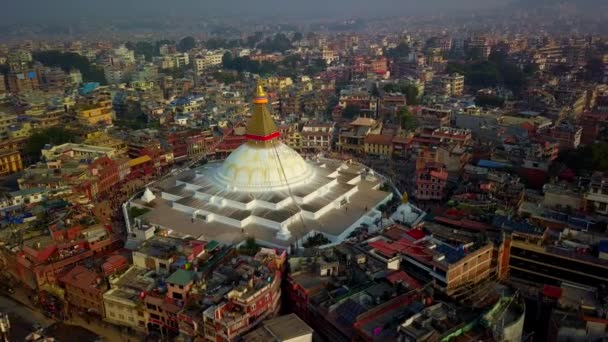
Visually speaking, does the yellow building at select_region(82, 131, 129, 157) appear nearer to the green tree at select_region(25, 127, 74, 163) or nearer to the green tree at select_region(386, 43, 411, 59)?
the green tree at select_region(25, 127, 74, 163)

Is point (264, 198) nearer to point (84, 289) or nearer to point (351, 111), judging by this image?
point (84, 289)

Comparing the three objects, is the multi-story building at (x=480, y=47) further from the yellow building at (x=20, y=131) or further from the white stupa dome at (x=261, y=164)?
the yellow building at (x=20, y=131)

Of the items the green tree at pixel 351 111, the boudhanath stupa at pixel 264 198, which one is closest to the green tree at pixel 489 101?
the green tree at pixel 351 111

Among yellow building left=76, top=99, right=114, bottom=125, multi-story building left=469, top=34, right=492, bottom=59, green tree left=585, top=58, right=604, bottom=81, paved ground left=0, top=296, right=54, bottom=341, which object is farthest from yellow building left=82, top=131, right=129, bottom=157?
multi-story building left=469, top=34, right=492, bottom=59

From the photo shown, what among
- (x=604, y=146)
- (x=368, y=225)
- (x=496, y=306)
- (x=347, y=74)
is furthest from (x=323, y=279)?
(x=347, y=74)

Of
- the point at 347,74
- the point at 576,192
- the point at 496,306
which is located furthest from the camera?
the point at 347,74

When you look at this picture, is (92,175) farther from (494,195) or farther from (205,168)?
(494,195)

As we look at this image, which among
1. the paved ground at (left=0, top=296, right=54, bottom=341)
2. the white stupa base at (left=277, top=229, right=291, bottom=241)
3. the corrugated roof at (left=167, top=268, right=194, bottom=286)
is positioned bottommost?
the paved ground at (left=0, top=296, right=54, bottom=341)
